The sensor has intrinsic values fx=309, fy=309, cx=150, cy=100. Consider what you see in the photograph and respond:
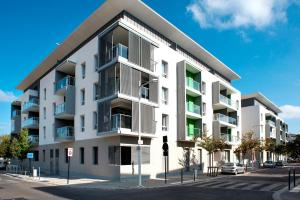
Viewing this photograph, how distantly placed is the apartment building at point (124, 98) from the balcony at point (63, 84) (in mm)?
106

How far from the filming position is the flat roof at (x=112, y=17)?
28.7m

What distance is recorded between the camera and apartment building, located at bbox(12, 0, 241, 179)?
25438 mm

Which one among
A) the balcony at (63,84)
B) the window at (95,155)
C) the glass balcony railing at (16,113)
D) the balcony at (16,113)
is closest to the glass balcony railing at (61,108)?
the balcony at (63,84)

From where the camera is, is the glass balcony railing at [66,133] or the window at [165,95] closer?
the glass balcony railing at [66,133]

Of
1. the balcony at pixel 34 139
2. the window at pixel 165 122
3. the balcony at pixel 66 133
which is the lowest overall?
the balcony at pixel 34 139

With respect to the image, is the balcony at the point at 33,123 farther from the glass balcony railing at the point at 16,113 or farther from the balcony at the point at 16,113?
the glass balcony railing at the point at 16,113

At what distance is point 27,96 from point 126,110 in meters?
25.9

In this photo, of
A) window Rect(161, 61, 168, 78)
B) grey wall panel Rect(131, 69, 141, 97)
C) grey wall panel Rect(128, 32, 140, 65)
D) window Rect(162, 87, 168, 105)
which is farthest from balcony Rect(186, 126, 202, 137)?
grey wall panel Rect(128, 32, 140, 65)

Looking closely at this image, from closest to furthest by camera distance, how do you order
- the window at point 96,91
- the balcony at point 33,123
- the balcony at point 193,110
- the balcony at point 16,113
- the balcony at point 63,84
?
the window at point 96,91
the balcony at point 63,84
the balcony at point 193,110
the balcony at point 33,123
the balcony at point 16,113

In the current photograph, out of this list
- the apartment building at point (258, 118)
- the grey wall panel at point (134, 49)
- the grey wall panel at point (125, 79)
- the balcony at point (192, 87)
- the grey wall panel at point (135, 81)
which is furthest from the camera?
the apartment building at point (258, 118)

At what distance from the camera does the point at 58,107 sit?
3338cm

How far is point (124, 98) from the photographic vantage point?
2441cm

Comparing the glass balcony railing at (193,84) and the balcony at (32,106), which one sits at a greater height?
the glass balcony railing at (193,84)

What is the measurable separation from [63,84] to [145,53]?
10478 mm
